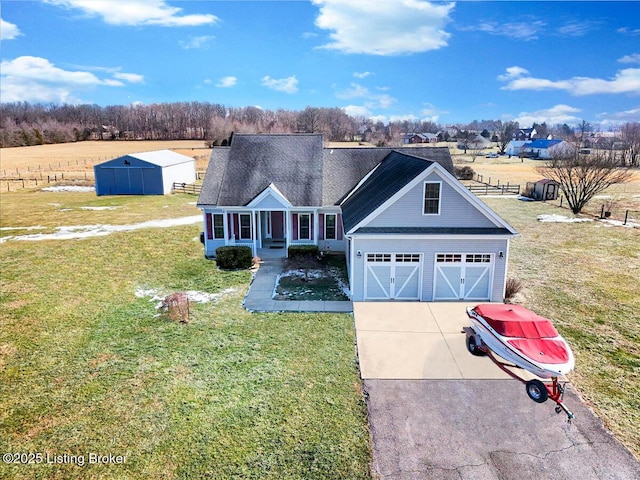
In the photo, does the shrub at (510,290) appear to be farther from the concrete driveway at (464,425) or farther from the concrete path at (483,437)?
the concrete path at (483,437)

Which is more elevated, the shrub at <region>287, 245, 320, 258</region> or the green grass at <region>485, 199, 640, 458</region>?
the shrub at <region>287, 245, 320, 258</region>

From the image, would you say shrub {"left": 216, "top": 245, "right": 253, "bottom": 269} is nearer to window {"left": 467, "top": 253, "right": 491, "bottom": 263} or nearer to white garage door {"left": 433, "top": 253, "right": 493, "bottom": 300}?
white garage door {"left": 433, "top": 253, "right": 493, "bottom": 300}

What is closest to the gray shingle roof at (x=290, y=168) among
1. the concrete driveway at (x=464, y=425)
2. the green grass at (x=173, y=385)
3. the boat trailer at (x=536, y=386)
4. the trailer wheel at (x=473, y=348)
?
the green grass at (x=173, y=385)

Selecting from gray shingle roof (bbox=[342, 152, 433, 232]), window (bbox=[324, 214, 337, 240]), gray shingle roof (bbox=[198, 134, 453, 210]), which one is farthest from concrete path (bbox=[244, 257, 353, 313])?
gray shingle roof (bbox=[198, 134, 453, 210])

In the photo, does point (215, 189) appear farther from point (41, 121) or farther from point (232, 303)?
point (41, 121)

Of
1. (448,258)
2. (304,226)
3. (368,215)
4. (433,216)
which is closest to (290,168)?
(304,226)

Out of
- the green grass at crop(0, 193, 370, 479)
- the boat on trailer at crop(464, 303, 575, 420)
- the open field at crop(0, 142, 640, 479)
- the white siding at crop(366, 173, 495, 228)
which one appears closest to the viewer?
the green grass at crop(0, 193, 370, 479)

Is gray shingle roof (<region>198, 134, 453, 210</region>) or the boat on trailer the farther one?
gray shingle roof (<region>198, 134, 453, 210</region>)

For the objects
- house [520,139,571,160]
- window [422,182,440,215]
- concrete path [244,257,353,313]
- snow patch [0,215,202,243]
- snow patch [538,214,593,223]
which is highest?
house [520,139,571,160]
